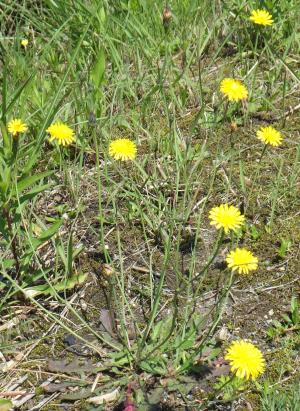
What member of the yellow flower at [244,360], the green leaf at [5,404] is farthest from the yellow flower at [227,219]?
the green leaf at [5,404]

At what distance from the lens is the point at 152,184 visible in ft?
6.26

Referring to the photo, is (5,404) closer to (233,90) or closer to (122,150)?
(122,150)

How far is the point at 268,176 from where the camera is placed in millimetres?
2068

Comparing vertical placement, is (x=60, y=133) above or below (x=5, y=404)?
above

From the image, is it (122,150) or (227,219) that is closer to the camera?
(227,219)

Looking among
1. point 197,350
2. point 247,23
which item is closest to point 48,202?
point 197,350

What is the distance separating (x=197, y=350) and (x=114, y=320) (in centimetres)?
28

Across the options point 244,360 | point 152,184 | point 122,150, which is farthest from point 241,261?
point 152,184

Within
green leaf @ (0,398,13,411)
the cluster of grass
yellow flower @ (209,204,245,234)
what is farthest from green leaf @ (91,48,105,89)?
green leaf @ (0,398,13,411)

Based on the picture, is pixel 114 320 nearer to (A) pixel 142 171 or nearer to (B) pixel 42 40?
(A) pixel 142 171

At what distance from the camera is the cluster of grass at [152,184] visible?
5.08 feet

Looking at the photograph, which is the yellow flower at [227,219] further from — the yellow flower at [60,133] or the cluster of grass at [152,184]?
the yellow flower at [60,133]

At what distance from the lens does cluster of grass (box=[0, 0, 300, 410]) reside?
5.08 feet

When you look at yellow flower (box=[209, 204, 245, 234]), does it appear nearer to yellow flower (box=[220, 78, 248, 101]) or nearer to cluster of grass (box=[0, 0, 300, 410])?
cluster of grass (box=[0, 0, 300, 410])
